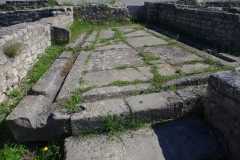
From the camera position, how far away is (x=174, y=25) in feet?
23.1

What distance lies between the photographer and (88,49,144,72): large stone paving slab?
3780 millimetres

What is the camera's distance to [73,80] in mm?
3113

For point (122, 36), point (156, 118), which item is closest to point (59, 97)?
point (156, 118)

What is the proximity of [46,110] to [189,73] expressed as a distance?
2.30 metres

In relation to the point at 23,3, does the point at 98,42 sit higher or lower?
lower

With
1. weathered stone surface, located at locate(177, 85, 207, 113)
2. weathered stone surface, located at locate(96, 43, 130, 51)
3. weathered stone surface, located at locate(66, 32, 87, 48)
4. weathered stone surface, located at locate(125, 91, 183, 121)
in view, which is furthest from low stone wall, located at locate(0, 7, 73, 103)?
weathered stone surface, located at locate(177, 85, 207, 113)

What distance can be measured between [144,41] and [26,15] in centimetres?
543

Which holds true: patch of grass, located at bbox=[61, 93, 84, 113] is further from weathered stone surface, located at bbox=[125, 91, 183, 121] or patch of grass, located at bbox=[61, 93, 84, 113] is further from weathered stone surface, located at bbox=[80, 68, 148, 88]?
weathered stone surface, located at bbox=[125, 91, 183, 121]

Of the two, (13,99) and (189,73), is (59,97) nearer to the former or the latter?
(13,99)

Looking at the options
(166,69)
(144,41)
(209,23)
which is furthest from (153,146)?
(209,23)

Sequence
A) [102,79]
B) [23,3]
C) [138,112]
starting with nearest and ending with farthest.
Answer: [138,112], [102,79], [23,3]

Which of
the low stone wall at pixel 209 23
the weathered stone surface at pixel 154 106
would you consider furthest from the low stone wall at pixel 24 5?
the weathered stone surface at pixel 154 106

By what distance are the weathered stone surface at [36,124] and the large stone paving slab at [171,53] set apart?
247 centimetres

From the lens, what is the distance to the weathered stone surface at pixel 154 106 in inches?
90.2
